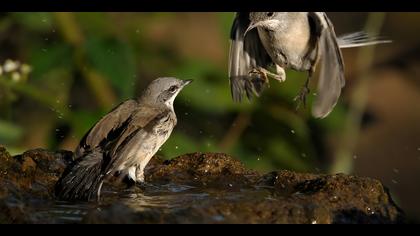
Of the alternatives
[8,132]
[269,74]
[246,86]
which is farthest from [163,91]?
[8,132]

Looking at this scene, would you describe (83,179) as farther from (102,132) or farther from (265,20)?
(265,20)

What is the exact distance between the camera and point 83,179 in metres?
6.08

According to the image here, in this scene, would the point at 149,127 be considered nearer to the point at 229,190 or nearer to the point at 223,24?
the point at 229,190

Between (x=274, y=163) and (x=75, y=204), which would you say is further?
(x=274, y=163)

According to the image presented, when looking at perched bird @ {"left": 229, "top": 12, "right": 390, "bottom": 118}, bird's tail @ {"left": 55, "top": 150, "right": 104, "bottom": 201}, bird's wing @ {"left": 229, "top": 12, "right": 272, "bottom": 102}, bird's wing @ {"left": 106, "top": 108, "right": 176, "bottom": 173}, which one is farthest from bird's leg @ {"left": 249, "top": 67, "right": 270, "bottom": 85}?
bird's tail @ {"left": 55, "top": 150, "right": 104, "bottom": 201}

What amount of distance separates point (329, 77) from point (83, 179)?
1.77m

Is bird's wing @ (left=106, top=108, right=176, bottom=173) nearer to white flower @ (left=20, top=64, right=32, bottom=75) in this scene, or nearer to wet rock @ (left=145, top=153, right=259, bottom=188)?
wet rock @ (left=145, top=153, right=259, bottom=188)

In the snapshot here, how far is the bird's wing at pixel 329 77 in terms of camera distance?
6469mm

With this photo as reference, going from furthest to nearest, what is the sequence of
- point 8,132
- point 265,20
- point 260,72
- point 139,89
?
1. point 139,89
2. point 8,132
3. point 260,72
4. point 265,20

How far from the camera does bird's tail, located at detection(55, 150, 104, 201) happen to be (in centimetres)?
600
